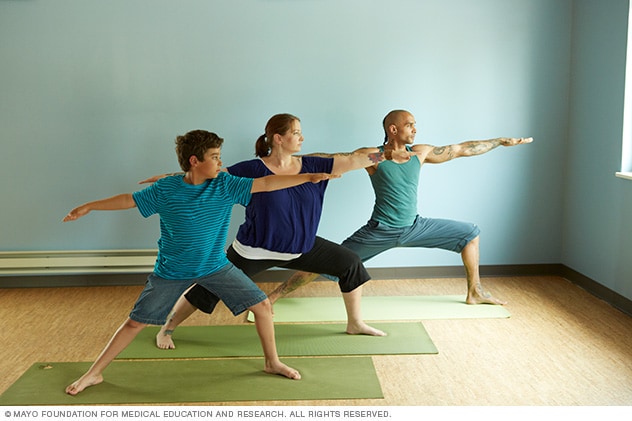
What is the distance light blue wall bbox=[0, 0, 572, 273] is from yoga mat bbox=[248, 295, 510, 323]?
2.31 feet

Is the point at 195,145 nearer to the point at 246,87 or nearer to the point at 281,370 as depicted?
the point at 281,370

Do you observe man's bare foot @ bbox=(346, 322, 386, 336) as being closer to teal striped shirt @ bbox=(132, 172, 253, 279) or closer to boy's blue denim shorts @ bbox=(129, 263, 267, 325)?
boy's blue denim shorts @ bbox=(129, 263, 267, 325)

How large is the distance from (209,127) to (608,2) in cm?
258

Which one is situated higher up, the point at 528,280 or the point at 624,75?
the point at 624,75

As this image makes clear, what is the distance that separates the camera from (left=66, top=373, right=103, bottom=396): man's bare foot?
2971mm

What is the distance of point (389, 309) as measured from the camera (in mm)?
4219

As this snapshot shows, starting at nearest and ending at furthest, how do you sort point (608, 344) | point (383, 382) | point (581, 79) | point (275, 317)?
point (383, 382) < point (608, 344) < point (275, 317) < point (581, 79)

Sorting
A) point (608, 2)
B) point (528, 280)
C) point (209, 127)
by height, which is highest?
point (608, 2)

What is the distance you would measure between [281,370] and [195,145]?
3.37 feet

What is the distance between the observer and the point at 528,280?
4895mm

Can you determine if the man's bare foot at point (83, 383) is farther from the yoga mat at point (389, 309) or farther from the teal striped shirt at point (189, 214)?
the yoga mat at point (389, 309)

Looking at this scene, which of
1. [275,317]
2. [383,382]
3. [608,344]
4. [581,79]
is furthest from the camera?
[581,79]

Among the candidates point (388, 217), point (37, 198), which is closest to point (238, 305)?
point (388, 217)

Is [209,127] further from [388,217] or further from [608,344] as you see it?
[608,344]
